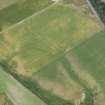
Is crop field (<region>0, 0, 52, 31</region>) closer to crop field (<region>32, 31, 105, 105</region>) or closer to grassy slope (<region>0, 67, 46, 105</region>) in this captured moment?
grassy slope (<region>0, 67, 46, 105</region>)

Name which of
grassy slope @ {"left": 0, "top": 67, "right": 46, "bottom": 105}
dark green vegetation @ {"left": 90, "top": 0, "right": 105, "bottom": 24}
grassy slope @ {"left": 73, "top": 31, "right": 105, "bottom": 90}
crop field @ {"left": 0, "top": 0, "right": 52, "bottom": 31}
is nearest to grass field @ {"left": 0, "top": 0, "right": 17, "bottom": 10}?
crop field @ {"left": 0, "top": 0, "right": 52, "bottom": 31}

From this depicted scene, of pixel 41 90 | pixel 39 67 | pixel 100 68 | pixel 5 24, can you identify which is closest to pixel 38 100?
pixel 41 90

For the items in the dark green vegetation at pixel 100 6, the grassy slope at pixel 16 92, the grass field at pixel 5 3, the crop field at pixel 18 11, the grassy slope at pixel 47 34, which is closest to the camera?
the grassy slope at pixel 16 92

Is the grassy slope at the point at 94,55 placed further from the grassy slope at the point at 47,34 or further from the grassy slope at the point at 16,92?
the grassy slope at the point at 16,92

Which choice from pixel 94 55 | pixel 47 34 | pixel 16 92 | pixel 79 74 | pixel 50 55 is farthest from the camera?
pixel 47 34

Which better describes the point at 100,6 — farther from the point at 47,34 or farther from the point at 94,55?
the point at 47,34

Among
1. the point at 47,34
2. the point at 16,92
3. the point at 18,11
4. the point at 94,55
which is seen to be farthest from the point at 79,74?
the point at 18,11

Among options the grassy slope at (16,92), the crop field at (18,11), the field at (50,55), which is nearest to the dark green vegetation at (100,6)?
the field at (50,55)
